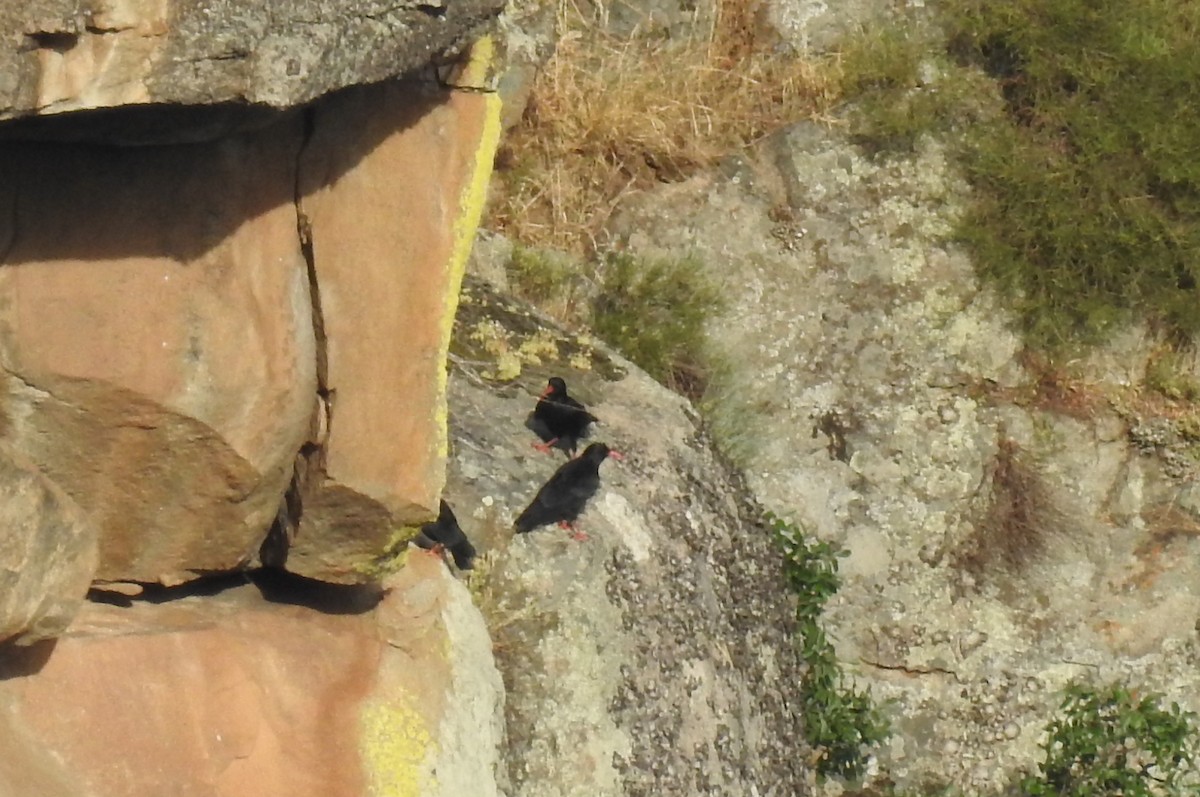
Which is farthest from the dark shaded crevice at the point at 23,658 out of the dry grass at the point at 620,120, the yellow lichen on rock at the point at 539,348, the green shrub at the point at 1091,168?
the green shrub at the point at 1091,168

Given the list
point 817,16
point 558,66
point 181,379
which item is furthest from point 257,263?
point 817,16

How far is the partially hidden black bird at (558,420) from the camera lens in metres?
6.06

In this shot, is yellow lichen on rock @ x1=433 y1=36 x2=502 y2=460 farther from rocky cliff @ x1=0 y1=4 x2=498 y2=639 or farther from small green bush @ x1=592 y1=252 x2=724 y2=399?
small green bush @ x1=592 y1=252 x2=724 y2=399

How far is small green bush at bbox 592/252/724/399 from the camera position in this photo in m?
Result: 7.63

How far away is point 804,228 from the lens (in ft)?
26.5

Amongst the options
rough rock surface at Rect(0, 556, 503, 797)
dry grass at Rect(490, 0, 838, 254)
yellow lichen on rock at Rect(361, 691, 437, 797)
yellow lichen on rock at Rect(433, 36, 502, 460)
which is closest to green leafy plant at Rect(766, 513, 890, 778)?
dry grass at Rect(490, 0, 838, 254)

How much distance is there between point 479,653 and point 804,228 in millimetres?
3667

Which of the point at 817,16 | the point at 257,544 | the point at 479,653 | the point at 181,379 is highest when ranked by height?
the point at 817,16

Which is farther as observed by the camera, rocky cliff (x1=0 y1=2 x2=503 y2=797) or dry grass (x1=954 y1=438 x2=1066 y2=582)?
dry grass (x1=954 y1=438 x2=1066 y2=582)

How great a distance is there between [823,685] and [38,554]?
4.15 metres

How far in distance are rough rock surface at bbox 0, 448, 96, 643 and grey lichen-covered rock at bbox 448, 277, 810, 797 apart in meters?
1.81

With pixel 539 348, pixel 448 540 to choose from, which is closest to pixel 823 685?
pixel 539 348

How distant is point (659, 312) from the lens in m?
7.82

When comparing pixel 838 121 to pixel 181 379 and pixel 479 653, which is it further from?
pixel 181 379
